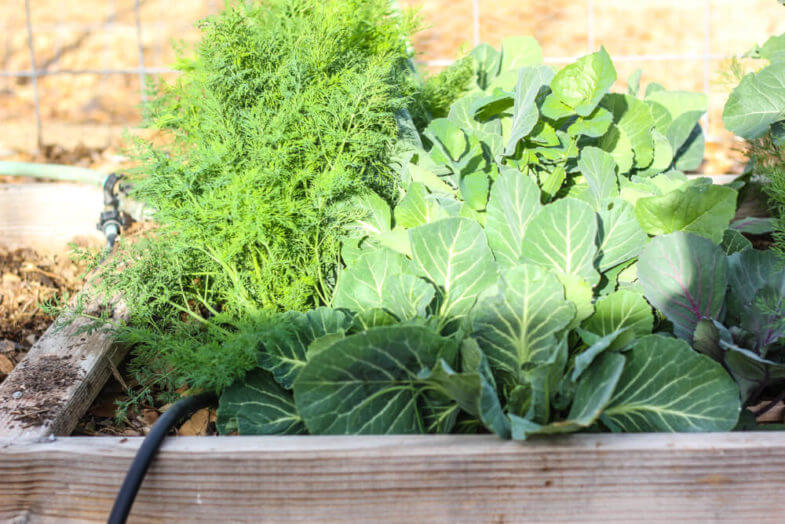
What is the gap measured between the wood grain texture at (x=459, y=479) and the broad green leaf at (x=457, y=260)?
245 mm

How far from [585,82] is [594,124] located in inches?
2.8

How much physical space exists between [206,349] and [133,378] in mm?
291

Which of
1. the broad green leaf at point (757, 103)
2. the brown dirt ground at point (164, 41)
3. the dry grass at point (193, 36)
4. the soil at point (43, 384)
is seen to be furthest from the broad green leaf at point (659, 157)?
the dry grass at point (193, 36)

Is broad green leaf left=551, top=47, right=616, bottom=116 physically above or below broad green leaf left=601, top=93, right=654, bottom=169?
above

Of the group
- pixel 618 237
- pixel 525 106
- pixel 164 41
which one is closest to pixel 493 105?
pixel 525 106

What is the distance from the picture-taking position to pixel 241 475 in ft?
2.30

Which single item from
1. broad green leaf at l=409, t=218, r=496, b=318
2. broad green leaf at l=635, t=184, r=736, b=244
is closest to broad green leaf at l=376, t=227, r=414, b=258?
broad green leaf at l=409, t=218, r=496, b=318

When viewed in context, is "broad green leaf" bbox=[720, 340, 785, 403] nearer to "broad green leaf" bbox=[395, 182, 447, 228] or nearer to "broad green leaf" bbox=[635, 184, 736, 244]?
"broad green leaf" bbox=[635, 184, 736, 244]

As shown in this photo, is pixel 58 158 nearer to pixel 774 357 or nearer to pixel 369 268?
pixel 369 268

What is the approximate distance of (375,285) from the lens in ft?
3.05

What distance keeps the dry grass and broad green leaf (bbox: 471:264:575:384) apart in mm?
2948

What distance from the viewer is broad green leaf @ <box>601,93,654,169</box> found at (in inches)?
45.1

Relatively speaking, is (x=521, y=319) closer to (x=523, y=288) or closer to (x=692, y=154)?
(x=523, y=288)

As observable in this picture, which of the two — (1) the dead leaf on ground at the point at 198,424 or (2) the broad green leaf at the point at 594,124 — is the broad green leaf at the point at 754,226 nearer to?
(2) the broad green leaf at the point at 594,124
